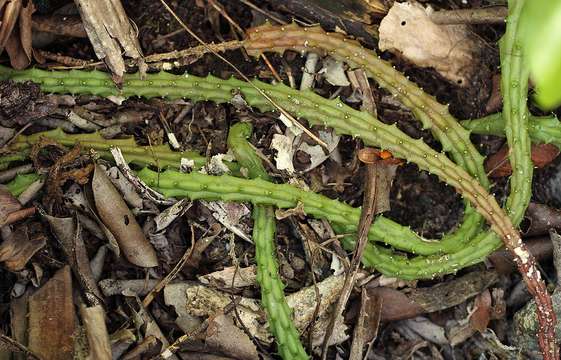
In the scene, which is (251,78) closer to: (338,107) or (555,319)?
(338,107)

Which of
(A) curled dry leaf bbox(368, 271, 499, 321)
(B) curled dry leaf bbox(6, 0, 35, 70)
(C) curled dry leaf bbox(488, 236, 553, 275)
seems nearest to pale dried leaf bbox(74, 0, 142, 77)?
(B) curled dry leaf bbox(6, 0, 35, 70)

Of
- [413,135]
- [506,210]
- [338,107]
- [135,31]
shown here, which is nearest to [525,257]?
[506,210]

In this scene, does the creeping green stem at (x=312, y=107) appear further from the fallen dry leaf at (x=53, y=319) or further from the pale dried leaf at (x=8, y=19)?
the fallen dry leaf at (x=53, y=319)

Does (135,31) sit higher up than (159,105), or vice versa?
(135,31)

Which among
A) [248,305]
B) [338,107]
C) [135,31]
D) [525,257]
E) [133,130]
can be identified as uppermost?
[135,31]

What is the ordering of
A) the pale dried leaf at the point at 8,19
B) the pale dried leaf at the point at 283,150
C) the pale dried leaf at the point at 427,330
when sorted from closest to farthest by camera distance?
the pale dried leaf at the point at 8,19 < the pale dried leaf at the point at 283,150 < the pale dried leaf at the point at 427,330

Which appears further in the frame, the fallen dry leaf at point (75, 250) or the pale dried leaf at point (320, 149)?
the pale dried leaf at point (320, 149)

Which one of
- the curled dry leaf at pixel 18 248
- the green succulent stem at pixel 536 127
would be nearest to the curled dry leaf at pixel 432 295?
the green succulent stem at pixel 536 127

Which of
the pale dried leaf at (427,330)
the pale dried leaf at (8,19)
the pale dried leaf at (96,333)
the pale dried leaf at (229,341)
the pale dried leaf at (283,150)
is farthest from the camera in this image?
the pale dried leaf at (427,330)
